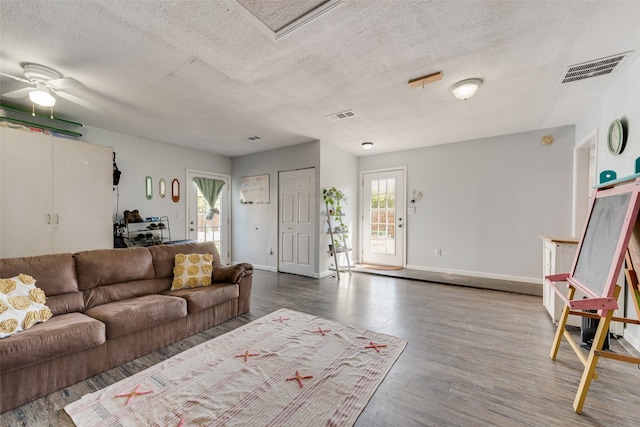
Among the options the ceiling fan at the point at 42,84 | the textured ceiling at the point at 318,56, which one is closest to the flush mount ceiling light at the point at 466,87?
the textured ceiling at the point at 318,56

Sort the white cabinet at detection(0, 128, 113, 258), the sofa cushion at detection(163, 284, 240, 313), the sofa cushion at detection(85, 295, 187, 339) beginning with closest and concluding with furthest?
the sofa cushion at detection(85, 295, 187, 339) < the sofa cushion at detection(163, 284, 240, 313) < the white cabinet at detection(0, 128, 113, 258)

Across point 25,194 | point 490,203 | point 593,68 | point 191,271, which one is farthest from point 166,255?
point 490,203

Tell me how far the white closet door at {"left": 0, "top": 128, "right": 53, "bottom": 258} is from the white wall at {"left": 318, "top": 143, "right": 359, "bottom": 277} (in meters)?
3.82

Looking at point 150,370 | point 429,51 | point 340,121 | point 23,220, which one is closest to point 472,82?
point 429,51

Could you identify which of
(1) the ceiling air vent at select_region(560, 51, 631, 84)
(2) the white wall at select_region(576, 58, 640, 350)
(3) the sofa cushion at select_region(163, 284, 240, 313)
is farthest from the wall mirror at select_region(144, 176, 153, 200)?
(2) the white wall at select_region(576, 58, 640, 350)

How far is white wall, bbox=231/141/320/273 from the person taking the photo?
17.0 ft

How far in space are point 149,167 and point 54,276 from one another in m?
3.05

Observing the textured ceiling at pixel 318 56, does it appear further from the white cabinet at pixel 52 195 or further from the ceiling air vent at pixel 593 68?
the white cabinet at pixel 52 195

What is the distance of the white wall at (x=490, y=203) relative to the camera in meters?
4.26

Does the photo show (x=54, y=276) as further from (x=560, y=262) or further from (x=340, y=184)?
(x=560, y=262)

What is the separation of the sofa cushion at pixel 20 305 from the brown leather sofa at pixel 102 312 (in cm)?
6

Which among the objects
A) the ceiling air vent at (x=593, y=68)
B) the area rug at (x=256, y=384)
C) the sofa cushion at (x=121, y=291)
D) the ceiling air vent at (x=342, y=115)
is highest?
the ceiling air vent at (x=593, y=68)

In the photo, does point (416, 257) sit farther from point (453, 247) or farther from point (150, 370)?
point (150, 370)

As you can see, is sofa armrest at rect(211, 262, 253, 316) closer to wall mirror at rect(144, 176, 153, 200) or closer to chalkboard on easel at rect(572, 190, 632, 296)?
wall mirror at rect(144, 176, 153, 200)
